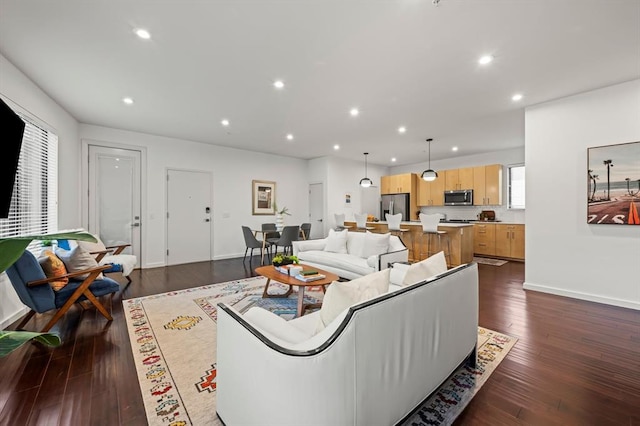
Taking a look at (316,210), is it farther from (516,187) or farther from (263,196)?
(516,187)

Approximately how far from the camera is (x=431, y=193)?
8.14m

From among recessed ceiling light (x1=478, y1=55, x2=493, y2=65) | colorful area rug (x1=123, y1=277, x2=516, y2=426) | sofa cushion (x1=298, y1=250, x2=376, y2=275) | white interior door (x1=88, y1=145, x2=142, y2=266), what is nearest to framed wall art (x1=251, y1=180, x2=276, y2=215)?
white interior door (x1=88, y1=145, x2=142, y2=266)

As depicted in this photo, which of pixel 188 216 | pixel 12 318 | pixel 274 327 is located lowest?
pixel 12 318

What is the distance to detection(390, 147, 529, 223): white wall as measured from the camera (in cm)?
686

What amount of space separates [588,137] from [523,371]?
3.30 meters

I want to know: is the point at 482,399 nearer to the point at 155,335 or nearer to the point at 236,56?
the point at 155,335

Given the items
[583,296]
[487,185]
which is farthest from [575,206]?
[487,185]

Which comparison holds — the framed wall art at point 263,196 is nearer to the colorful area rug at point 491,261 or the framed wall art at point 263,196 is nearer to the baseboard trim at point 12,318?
the baseboard trim at point 12,318

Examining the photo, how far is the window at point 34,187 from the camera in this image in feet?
10.2

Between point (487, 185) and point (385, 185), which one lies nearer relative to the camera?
point (487, 185)

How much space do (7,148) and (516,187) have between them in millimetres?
8505

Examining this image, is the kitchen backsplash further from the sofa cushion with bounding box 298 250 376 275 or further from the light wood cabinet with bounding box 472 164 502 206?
the sofa cushion with bounding box 298 250 376 275

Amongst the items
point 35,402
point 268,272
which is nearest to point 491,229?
point 268,272

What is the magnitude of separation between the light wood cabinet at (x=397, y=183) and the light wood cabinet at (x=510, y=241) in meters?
2.66
